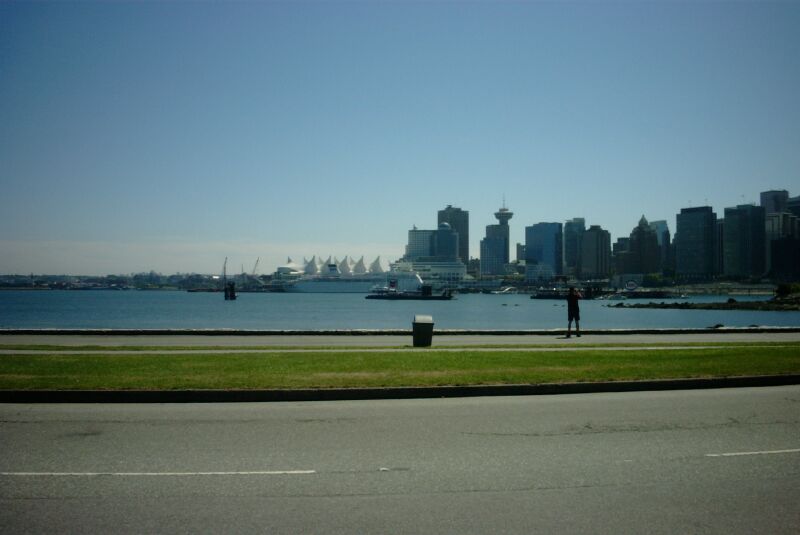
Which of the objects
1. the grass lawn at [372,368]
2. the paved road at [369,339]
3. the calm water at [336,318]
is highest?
the grass lawn at [372,368]

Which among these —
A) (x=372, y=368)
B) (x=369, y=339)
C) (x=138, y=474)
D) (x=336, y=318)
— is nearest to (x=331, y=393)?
(x=372, y=368)

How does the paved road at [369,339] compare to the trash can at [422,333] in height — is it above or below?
below

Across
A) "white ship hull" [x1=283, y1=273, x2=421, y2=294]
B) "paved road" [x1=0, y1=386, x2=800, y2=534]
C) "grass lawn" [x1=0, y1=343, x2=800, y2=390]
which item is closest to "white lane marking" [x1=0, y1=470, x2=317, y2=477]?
"paved road" [x1=0, y1=386, x2=800, y2=534]

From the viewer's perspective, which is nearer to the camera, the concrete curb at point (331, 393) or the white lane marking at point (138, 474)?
the white lane marking at point (138, 474)

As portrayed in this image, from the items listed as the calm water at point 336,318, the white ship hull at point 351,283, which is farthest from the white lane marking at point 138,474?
the white ship hull at point 351,283

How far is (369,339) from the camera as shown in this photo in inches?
948

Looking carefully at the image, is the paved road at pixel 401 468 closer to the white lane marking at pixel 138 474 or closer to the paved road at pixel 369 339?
the white lane marking at pixel 138 474

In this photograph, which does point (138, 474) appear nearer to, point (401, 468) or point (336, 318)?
point (401, 468)

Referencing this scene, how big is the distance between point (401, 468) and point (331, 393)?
4830mm

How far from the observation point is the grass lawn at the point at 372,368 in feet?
41.5

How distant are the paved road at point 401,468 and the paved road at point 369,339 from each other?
1091cm

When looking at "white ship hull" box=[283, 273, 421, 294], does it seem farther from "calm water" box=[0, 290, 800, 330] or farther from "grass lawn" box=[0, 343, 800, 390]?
"grass lawn" box=[0, 343, 800, 390]

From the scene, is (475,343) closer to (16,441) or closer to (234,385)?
(234,385)

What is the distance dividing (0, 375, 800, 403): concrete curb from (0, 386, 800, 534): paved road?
1.86 ft
